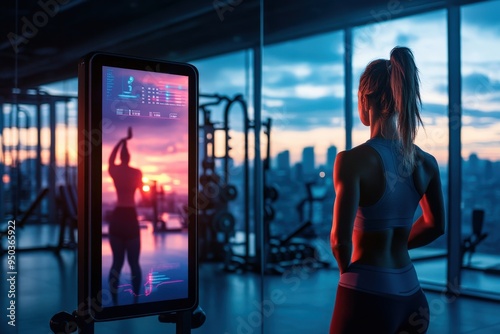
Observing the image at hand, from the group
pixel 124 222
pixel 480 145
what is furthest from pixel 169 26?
pixel 124 222

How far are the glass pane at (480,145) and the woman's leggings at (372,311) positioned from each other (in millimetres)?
4413

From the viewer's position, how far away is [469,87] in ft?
18.3

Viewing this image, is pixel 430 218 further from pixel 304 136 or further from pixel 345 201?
pixel 304 136

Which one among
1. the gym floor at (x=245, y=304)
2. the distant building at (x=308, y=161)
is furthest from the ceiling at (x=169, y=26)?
the gym floor at (x=245, y=304)

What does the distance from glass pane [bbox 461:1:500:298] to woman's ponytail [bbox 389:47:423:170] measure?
14.4ft

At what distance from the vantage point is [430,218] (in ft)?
5.28

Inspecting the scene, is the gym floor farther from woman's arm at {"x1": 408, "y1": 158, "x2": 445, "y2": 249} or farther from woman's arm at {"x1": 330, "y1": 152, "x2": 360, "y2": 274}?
woman's arm at {"x1": 330, "y1": 152, "x2": 360, "y2": 274}

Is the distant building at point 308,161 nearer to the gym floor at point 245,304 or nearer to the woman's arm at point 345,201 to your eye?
the gym floor at point 245,304

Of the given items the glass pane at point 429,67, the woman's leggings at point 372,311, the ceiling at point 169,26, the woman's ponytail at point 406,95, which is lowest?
the woman's leggings at point 372,311

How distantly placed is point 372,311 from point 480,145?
4622 millimetres

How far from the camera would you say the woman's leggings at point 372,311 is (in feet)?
4.66

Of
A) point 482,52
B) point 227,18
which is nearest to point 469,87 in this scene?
point 482,52

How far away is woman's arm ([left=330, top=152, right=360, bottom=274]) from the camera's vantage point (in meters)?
1.39

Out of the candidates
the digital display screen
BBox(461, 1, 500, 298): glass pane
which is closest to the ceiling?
BBox(461, 1, 500, 298): glass pane
